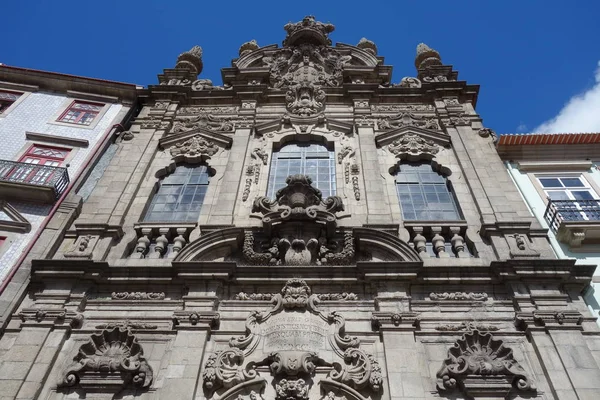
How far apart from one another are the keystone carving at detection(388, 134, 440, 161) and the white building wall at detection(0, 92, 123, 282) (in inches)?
316

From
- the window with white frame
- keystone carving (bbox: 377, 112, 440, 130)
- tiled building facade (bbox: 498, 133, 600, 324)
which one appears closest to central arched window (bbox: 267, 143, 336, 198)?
keystone carving (bbox: 377, 112, 440, 130)

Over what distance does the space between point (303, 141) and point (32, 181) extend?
6.88 meters

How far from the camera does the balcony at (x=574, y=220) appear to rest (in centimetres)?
1024

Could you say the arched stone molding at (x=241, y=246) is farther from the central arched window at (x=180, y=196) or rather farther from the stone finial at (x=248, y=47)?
the stone finial at (x=248, y=47)

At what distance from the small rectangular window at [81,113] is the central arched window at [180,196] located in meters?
3.85

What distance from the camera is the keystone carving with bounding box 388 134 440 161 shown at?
43.6 feet

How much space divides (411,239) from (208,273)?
4149 mm

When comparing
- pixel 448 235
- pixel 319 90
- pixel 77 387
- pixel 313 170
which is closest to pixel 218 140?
pixel 313 170

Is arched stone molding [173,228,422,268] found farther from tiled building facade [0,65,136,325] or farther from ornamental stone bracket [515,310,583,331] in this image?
tiled building facade [0,65,136,325]

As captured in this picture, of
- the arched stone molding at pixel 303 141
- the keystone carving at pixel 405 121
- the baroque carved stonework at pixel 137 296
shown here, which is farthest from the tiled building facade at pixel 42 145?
the keystone carving at pixel 405 121

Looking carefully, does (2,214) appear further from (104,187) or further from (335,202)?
(335,202)

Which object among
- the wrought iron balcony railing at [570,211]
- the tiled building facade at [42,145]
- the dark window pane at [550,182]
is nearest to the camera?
the tiled building facade at [42,145]

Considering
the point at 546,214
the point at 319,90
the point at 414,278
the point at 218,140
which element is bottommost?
the point at 414,278

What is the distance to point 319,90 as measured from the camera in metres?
15.9
